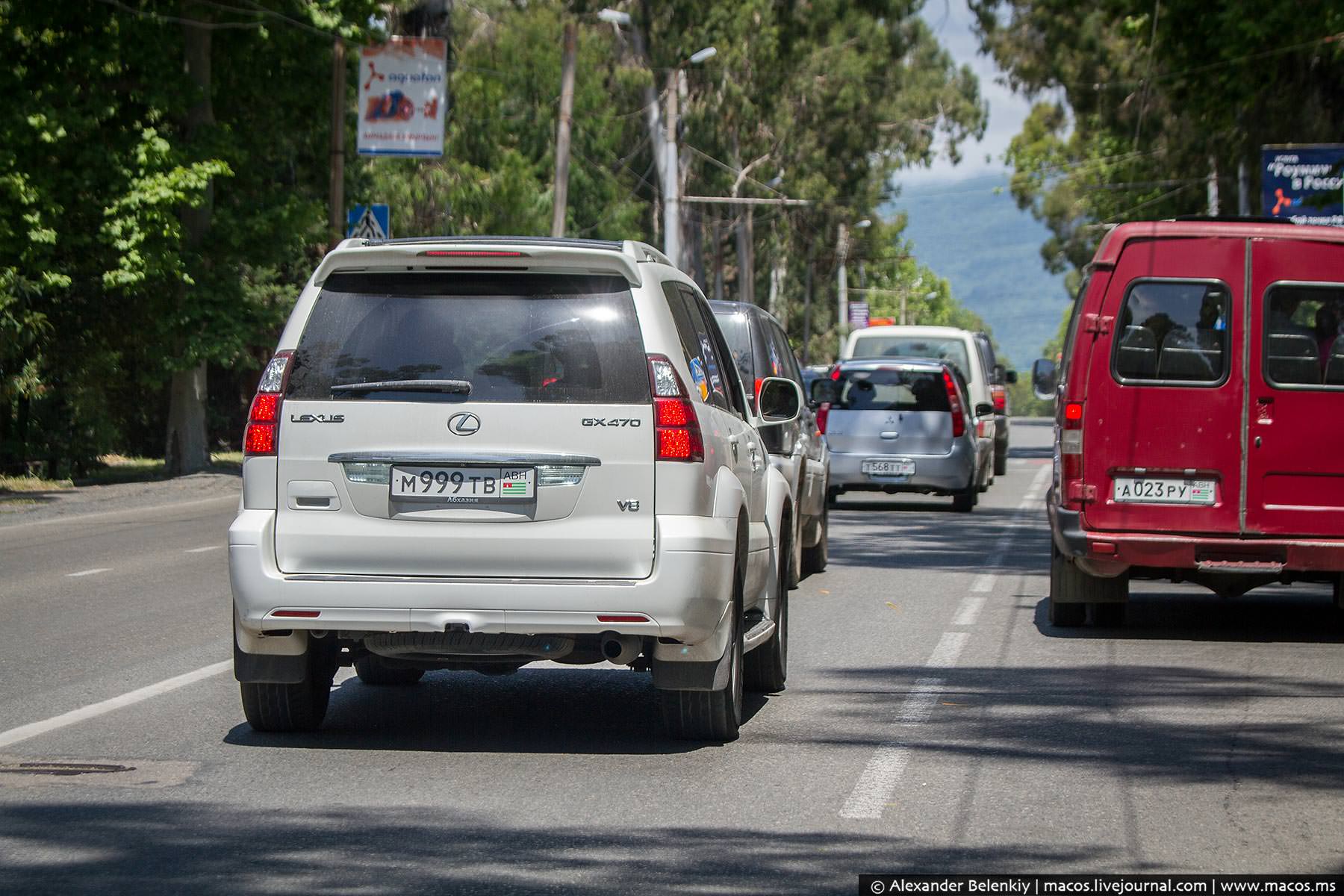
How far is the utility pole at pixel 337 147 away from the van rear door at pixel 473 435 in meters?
24.1

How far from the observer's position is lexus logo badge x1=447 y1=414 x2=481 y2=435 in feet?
A: 23.5

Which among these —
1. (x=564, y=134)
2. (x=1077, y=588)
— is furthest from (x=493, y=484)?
(x=564, y=134)

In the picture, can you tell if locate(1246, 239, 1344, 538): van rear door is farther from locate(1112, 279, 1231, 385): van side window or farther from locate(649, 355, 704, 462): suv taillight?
locate(649, 355, 704, 462): suv taillight

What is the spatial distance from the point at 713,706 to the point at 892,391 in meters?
15.3

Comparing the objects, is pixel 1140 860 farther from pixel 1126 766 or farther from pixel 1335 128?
pixel 1335 128

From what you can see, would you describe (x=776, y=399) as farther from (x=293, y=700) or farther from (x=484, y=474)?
(x=293, y=700)

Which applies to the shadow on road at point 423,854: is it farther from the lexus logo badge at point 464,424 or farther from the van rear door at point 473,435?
the lexus logo badge at point 464,424

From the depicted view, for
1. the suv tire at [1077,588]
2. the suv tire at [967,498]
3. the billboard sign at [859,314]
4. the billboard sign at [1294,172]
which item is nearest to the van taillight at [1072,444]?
the suv tire at [1077,588]

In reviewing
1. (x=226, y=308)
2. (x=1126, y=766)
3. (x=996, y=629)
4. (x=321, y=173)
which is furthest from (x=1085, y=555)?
(x=321, y=173)

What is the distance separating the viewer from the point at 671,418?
722 centimetres

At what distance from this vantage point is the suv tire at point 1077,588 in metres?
11.9

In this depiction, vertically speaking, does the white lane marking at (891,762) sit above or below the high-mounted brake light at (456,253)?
below

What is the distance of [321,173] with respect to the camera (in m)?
33.8

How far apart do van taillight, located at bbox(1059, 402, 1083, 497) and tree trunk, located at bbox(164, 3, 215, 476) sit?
726 inches
